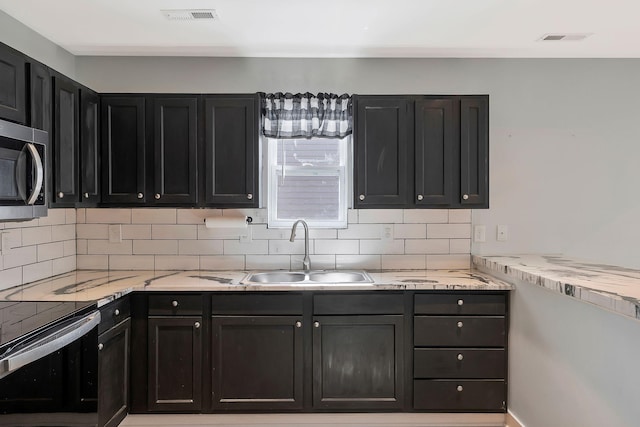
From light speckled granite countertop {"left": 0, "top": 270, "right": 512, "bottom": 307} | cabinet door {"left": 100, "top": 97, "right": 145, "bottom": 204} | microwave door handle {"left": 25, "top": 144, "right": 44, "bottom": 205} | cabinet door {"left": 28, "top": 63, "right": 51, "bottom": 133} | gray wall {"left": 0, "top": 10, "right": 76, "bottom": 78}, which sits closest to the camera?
microwave door handle {"left": 25, "top": 144, "right": 44, "bottom": 205}

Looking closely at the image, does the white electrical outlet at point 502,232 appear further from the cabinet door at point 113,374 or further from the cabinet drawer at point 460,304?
the cabinet door at point 113,374

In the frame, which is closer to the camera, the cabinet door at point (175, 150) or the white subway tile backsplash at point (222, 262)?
the cabinet door at point (175, 150)

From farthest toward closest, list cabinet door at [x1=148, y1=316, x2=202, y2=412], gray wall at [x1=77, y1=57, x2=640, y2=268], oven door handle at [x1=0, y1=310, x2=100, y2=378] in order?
gray wall at [x1=77, y1=57, x2=640, y2=268] → cabinet door at [x1=148, y1=316, x2=202, y2=412] → oven door handle at [x1=0, y1=310, x2=100, y2=378]

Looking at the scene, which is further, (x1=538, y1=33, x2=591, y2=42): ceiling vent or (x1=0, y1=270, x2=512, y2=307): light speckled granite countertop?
(x1=538, y1=33, x2=591, y2=42): ceiling vent

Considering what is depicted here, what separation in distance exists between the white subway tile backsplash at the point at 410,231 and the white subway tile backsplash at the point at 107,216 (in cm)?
194

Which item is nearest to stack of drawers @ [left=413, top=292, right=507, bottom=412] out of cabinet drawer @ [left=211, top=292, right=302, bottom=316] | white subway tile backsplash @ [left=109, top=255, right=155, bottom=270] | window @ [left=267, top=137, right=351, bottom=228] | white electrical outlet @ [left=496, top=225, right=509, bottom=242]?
white electrical outlet @ [left=496, top=225, right=509, bottom=242]

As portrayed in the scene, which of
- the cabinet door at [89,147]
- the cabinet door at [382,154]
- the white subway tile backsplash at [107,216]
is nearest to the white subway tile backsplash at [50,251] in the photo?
the white subway tile backsplash at [107,216]

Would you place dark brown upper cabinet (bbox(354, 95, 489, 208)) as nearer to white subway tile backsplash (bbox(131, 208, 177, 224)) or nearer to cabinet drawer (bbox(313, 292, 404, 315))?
cabinet drawer (bbox(313, 292, 404, 315))

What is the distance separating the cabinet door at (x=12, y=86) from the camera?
1855mm

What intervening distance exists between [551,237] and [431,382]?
140 cm

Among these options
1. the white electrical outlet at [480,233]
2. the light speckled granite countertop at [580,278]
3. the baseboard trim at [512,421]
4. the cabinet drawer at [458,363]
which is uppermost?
the white electrical outlet at [480,233]

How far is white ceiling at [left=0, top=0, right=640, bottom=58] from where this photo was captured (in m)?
2.21

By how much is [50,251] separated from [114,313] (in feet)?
2.68

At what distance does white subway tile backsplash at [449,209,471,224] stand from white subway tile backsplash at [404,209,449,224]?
0.03 meters
